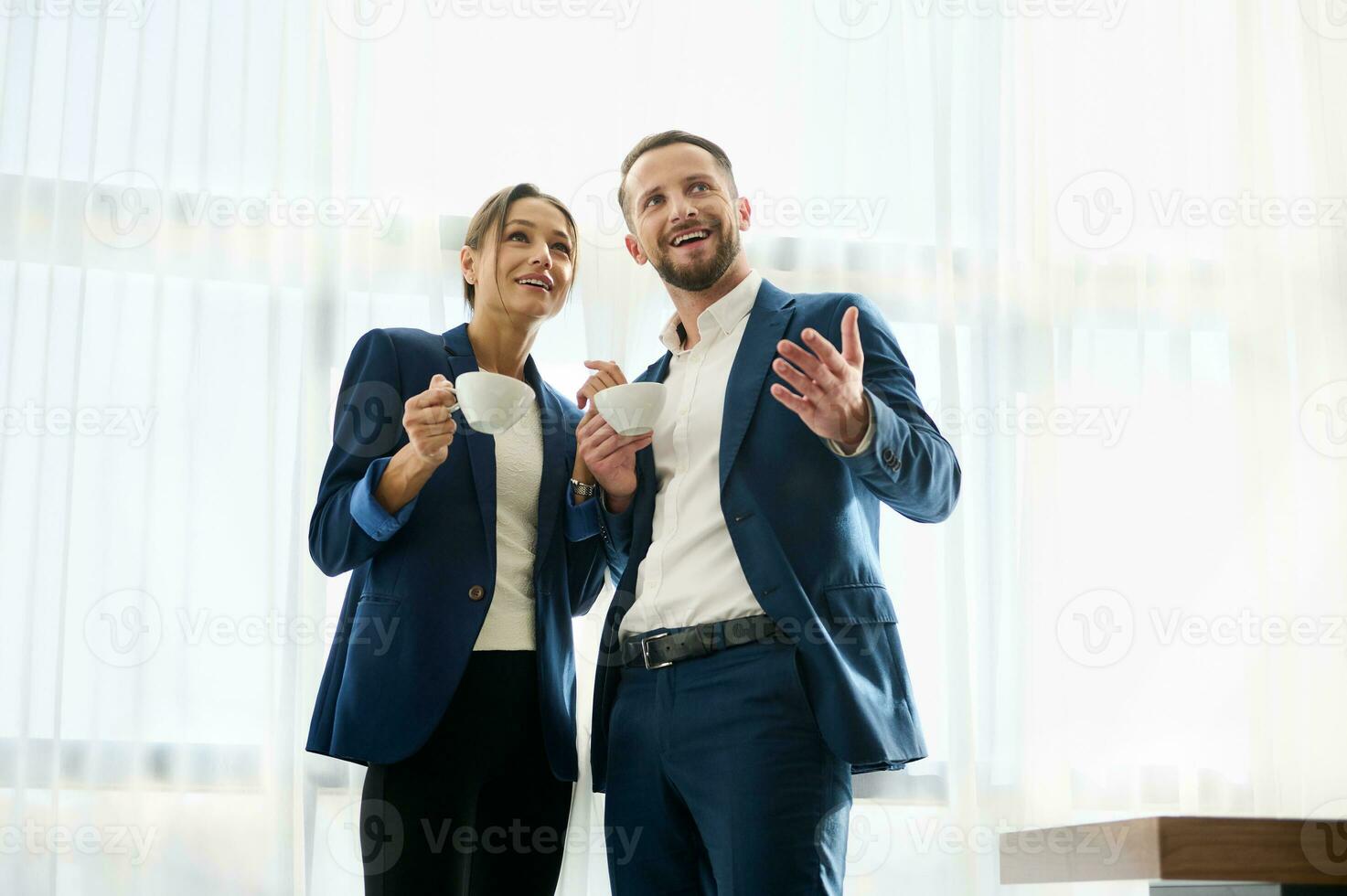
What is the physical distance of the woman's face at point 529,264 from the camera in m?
1.87

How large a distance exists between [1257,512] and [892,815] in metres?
1.14

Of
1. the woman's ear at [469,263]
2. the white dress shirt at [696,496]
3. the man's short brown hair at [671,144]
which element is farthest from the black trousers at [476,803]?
Answer: the man's short brown hair at [671,144]

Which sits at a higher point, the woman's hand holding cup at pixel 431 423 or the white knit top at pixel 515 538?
the woman's hand holding cup at pixel 431 423

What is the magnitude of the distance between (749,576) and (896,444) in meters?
0.26

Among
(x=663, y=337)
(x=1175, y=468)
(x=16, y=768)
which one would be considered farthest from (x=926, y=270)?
(x=16, y=768)

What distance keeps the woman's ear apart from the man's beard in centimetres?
34

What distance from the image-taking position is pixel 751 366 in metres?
1.69

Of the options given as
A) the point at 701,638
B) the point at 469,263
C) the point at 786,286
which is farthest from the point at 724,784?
the point at 786,286

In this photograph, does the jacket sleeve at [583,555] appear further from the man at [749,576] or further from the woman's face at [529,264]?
the woman's face at [529,264]

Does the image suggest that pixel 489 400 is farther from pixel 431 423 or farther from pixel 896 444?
pixel 896 444

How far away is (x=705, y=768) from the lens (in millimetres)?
1485

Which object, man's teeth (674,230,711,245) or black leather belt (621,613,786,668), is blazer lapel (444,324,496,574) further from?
man's teeth (674,230,711,245)

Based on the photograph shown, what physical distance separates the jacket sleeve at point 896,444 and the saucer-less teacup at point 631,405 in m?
0.27

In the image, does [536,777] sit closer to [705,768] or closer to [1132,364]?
[705,768]
